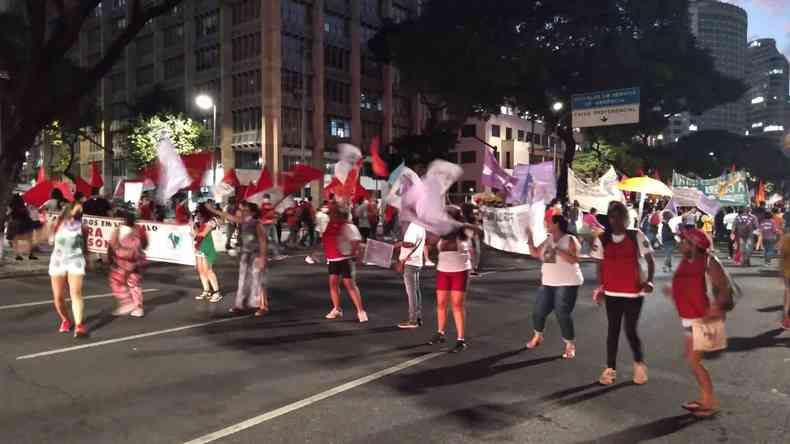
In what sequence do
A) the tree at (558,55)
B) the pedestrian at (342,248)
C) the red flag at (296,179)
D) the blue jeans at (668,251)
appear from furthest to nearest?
the tree at (558,55) → the blue jeans at (668,251) → the red flag at (296,179) → the pedestrian at (342,248)

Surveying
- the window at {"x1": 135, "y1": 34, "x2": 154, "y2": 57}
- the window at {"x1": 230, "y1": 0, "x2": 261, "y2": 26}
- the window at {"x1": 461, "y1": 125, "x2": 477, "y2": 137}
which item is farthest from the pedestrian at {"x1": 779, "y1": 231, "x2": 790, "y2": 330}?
the window at {"x1": 135, "y1": 34, "x2": 154, "y2": 57}

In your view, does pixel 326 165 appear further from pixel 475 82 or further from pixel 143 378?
pixel 143 378

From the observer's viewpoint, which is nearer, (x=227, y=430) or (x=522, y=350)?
(x=227, y=430)

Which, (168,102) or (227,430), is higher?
(168,102)

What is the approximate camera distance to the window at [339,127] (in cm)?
5161

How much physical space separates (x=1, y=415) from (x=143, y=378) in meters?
1.20

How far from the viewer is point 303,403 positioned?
493 centimetres

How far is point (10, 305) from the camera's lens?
9.27 metres

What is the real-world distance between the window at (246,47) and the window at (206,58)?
7.28 ft

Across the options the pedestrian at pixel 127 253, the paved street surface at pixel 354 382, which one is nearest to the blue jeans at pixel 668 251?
the paved street surface at pixel 354 382

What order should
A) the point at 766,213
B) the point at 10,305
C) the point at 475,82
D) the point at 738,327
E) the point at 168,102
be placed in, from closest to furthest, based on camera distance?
the point at 738,327 → the point at 10,305 → the point at 766,213 → the point at 475,82 → the point at 168,102

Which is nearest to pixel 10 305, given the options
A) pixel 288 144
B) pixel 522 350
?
pixel 522 350

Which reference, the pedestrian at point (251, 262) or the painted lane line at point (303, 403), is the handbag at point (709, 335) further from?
the pedestrian at point (251, 262)

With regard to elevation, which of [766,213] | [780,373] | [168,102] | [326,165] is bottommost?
[780,373]
